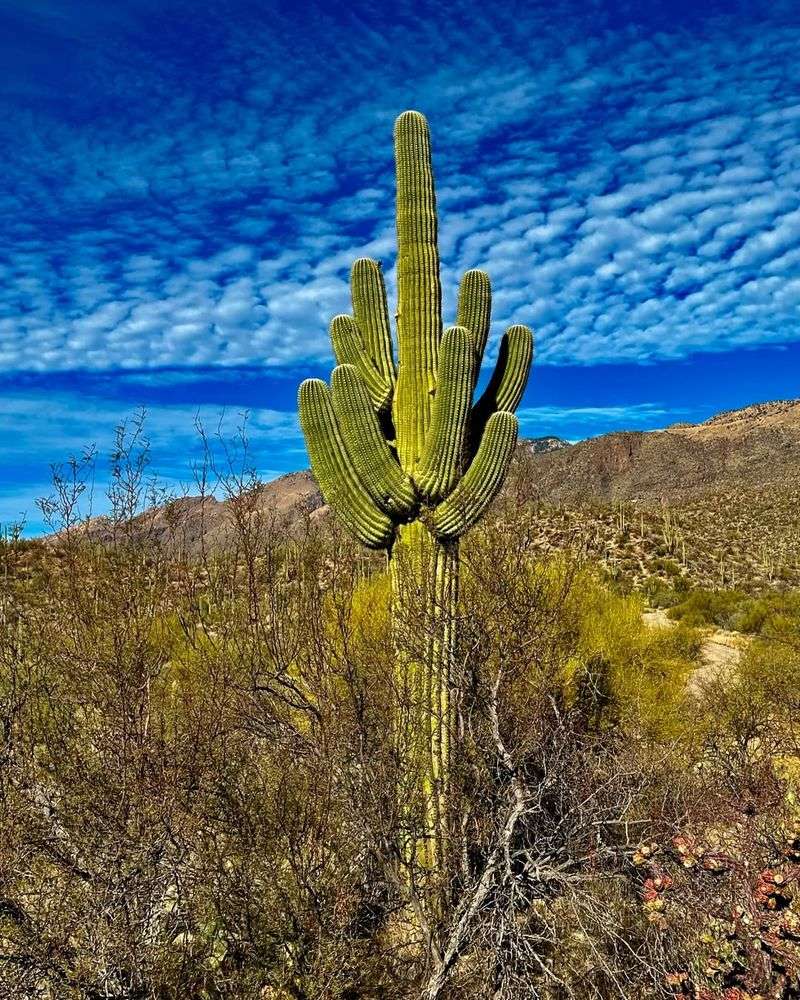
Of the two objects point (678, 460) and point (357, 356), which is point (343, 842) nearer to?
point (357, 356)

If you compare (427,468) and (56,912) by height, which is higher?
(427,468)

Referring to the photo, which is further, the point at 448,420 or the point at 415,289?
the point at 415,289

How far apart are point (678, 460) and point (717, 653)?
52270 mm

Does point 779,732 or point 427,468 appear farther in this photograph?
point 779,732

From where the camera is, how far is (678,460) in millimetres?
63156

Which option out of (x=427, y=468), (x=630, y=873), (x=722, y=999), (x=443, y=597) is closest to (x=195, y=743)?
(x=443, y=597)

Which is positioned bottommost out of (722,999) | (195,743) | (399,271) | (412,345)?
(722,999)

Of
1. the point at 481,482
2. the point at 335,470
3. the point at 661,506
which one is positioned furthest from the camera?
the point at 661,506

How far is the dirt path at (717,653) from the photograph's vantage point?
11.9m

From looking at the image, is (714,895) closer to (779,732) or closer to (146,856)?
(146,856)

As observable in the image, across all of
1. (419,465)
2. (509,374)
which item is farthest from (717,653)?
(419,465)

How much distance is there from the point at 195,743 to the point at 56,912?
129 cm

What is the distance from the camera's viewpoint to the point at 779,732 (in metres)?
9.61

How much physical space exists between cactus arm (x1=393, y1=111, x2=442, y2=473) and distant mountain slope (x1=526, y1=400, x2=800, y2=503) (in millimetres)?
47701
